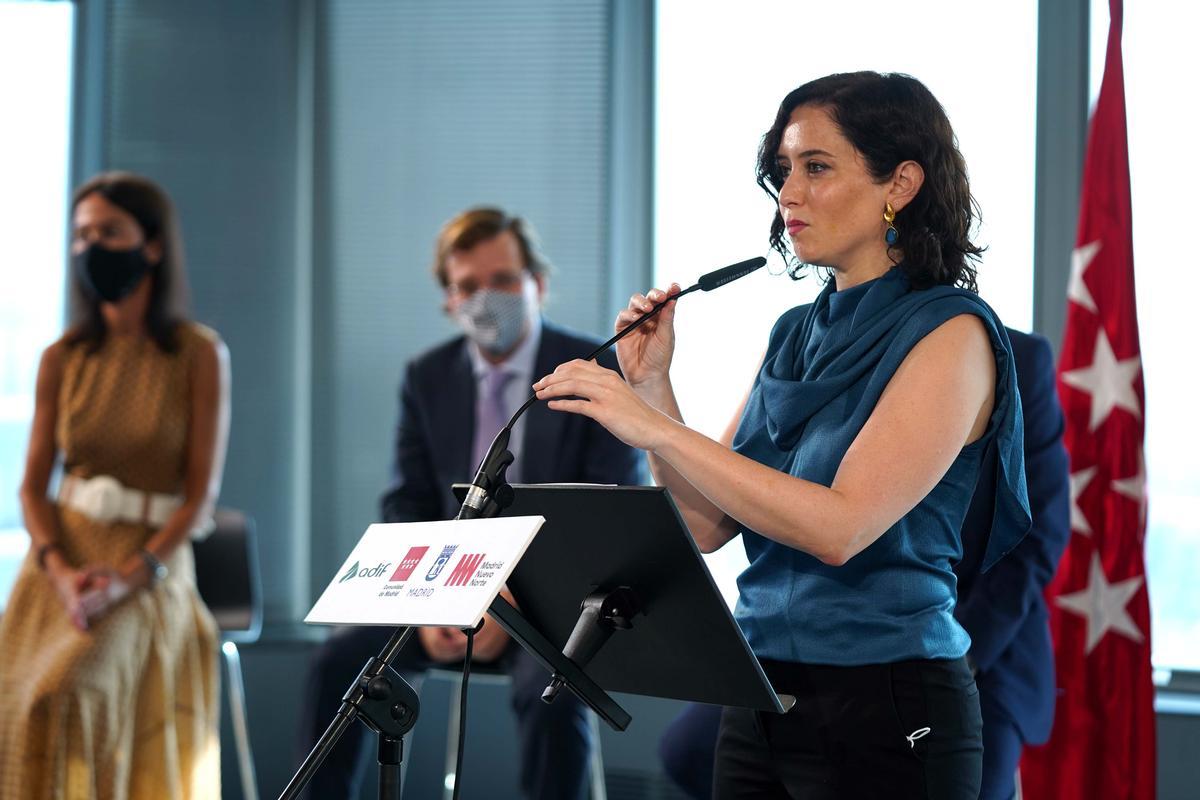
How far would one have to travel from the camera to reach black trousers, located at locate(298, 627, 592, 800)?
2928 millimetres

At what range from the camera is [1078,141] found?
345cm

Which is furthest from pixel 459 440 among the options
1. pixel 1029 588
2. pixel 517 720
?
pixel 1029 588

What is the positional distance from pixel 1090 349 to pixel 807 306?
1.48m

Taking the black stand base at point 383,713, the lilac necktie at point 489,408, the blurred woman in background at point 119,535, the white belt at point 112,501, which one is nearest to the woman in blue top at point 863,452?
the black stand base at point 383,713

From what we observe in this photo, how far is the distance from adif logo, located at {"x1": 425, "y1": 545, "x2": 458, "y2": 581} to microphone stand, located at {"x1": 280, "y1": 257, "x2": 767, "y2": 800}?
0.05 m

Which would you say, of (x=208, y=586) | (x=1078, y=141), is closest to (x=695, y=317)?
(x=1078, y=141)

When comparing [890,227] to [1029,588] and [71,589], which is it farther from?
[71,589]

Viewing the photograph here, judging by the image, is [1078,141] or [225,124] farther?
[225,124]

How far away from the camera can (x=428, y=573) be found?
4.11 feet

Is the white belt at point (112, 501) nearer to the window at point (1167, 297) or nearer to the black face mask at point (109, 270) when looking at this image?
the black face mask at point (109, 270)

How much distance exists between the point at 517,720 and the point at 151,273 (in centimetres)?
149

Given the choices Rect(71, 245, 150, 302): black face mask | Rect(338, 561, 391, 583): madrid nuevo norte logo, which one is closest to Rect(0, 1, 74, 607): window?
Rect(71, 245, 150, 302): black face mask

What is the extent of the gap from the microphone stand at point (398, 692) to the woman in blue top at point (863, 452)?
0.44 ft

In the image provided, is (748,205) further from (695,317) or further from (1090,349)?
(1090,349)
